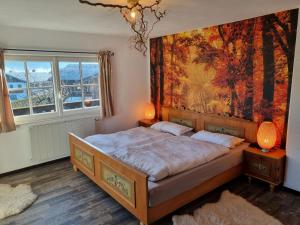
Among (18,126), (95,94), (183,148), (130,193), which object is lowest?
(130,193)

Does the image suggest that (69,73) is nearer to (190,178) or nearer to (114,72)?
(114,72)

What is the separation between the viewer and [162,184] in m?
2.32

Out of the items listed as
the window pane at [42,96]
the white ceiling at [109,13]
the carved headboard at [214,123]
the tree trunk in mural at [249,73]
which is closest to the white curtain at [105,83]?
the white ceiling at [109,13]

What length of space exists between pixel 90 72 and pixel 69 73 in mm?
401

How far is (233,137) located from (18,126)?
3332mm

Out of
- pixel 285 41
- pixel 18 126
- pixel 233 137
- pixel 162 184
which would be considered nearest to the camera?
pixel 162 184

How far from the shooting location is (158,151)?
9.94 feet

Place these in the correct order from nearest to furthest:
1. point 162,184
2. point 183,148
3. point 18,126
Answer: point 162,184
point 183,148
point 18,126

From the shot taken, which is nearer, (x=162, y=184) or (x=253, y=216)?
(x=162, y=184)

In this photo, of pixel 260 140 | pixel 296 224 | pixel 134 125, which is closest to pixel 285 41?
pixel 260 140

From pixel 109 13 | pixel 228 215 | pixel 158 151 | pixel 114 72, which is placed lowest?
pixel 228 215

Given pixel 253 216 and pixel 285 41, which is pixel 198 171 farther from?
pixel 285 41

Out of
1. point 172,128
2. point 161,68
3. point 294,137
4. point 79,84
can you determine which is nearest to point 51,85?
point 79,84

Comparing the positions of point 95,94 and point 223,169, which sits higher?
point 95,94
